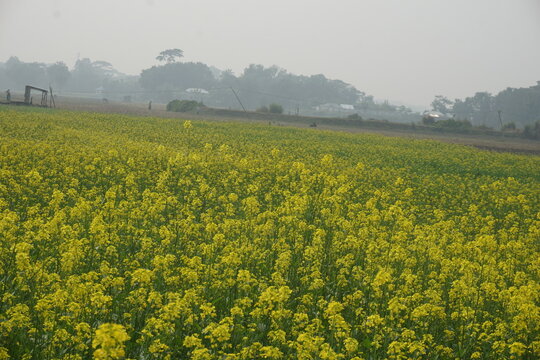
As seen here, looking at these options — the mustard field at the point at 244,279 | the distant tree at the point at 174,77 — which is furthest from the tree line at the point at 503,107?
the mustard field at the point at 244,279

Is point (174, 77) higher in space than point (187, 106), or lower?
higher

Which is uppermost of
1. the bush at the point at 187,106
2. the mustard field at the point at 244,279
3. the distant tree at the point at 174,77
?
the distant tree at the point at 174,77

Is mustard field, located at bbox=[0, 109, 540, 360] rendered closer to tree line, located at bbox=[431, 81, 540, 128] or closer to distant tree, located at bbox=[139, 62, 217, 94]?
tree line, located at bbox=[431, 81, 540, 128]

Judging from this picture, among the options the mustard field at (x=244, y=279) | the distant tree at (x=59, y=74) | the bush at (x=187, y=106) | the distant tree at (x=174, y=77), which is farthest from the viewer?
the distant tree at (x=59, y=74)

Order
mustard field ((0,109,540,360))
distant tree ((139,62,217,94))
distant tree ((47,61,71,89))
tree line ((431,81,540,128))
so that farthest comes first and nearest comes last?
distant tree ((47,61,71,89)) < distant tree ((139,62,217,94)) < tree line ((431,81,540,128)) < mustard field ((0,109,540,360))

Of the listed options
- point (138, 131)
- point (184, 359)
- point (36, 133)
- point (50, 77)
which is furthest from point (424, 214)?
point (50, 77)

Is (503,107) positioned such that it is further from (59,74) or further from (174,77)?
(59,74)

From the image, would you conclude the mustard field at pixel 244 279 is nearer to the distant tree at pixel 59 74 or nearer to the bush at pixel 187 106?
the bush at pixel 187 106

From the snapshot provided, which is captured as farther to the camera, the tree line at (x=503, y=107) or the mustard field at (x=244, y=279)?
the tree line at (x=503, y=107)

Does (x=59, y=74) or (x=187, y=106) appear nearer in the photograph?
(x=187, y=106)

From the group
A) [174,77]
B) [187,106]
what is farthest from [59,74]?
[187,106]

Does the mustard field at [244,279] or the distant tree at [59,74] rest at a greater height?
the distant tree at [59,74]

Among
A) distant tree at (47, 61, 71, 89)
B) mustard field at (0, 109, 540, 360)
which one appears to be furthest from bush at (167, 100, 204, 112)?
distant tree at (47, 61, 71, 89)

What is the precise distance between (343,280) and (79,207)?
4501mm
